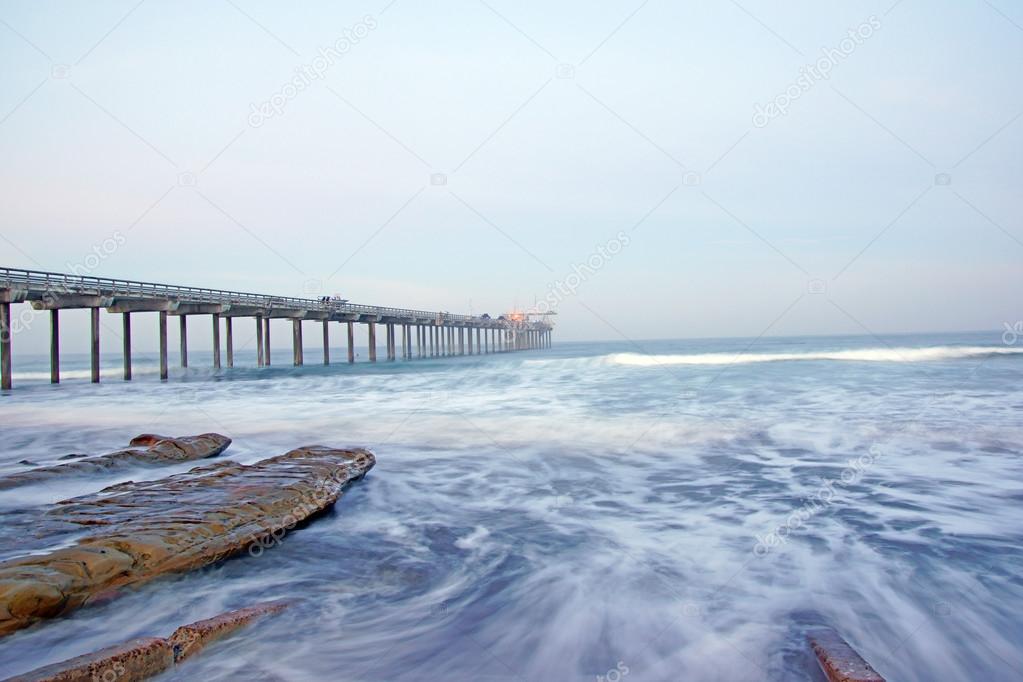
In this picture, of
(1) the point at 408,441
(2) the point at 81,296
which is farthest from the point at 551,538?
(2) the point at 81,296

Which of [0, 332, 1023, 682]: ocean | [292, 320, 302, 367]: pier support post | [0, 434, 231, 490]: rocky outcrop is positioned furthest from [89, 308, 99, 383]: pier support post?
[0, 434, 231, 490]: rocky outcrop

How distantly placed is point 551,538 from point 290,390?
828 inches

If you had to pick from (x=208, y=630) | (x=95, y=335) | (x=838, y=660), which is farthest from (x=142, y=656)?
(x=95, y=335)

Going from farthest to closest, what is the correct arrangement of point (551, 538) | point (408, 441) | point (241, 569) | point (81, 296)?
point (81, 296) → point (408, 441) → point (551, 538) → point (241, 569)

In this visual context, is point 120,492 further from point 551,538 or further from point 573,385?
point 573,385

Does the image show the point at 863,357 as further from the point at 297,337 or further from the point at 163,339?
the point at 163,339

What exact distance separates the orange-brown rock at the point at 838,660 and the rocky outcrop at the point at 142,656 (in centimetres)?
336

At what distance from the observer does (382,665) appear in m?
3.71

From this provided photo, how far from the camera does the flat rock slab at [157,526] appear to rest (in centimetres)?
396

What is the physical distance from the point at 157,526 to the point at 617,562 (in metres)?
3.77

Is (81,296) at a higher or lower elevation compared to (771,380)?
higher

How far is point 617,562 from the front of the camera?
5.54 m

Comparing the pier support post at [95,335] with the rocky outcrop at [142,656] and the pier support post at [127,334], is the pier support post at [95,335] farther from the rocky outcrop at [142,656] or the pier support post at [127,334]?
the rocky outcrop at [142,656]

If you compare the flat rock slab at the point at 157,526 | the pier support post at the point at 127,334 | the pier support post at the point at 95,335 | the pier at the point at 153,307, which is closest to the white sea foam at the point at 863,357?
the pier at the point at 153,307
